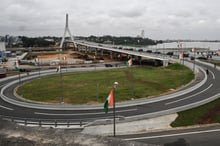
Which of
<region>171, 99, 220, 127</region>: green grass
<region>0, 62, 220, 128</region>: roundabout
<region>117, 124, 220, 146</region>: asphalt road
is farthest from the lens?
<region>0, 62, 220, 128</region>: roundabout

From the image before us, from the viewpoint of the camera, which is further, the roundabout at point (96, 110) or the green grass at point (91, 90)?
the green grass at point (91, 90)

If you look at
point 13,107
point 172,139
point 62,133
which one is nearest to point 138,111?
point 172,139

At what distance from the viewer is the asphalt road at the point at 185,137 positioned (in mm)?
19953

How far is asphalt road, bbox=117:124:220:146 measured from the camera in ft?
65.5

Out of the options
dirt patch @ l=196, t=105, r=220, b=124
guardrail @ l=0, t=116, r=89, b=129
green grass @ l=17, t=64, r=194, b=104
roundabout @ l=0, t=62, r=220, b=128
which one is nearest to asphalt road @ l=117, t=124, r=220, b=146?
dirt patch @ l=196, t=105, r=220, b=124

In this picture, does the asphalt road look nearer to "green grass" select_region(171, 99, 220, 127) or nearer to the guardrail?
"green grass" select_region(171, 99, 220, 127)

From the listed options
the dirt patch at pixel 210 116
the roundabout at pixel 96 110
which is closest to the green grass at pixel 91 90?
the roundabout at pixel 96 110

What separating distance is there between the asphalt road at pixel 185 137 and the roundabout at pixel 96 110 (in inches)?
173

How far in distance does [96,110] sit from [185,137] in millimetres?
13355

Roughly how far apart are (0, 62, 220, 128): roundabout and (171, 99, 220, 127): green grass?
41.3 inches

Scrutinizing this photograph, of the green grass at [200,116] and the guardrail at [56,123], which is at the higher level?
the green grass at [200,116]

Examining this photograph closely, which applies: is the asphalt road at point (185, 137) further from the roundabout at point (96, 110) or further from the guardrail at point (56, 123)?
the guardrail at point (56, 123)

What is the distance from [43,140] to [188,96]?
104 feet

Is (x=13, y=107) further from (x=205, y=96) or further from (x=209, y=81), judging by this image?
(x=209, y=81)
